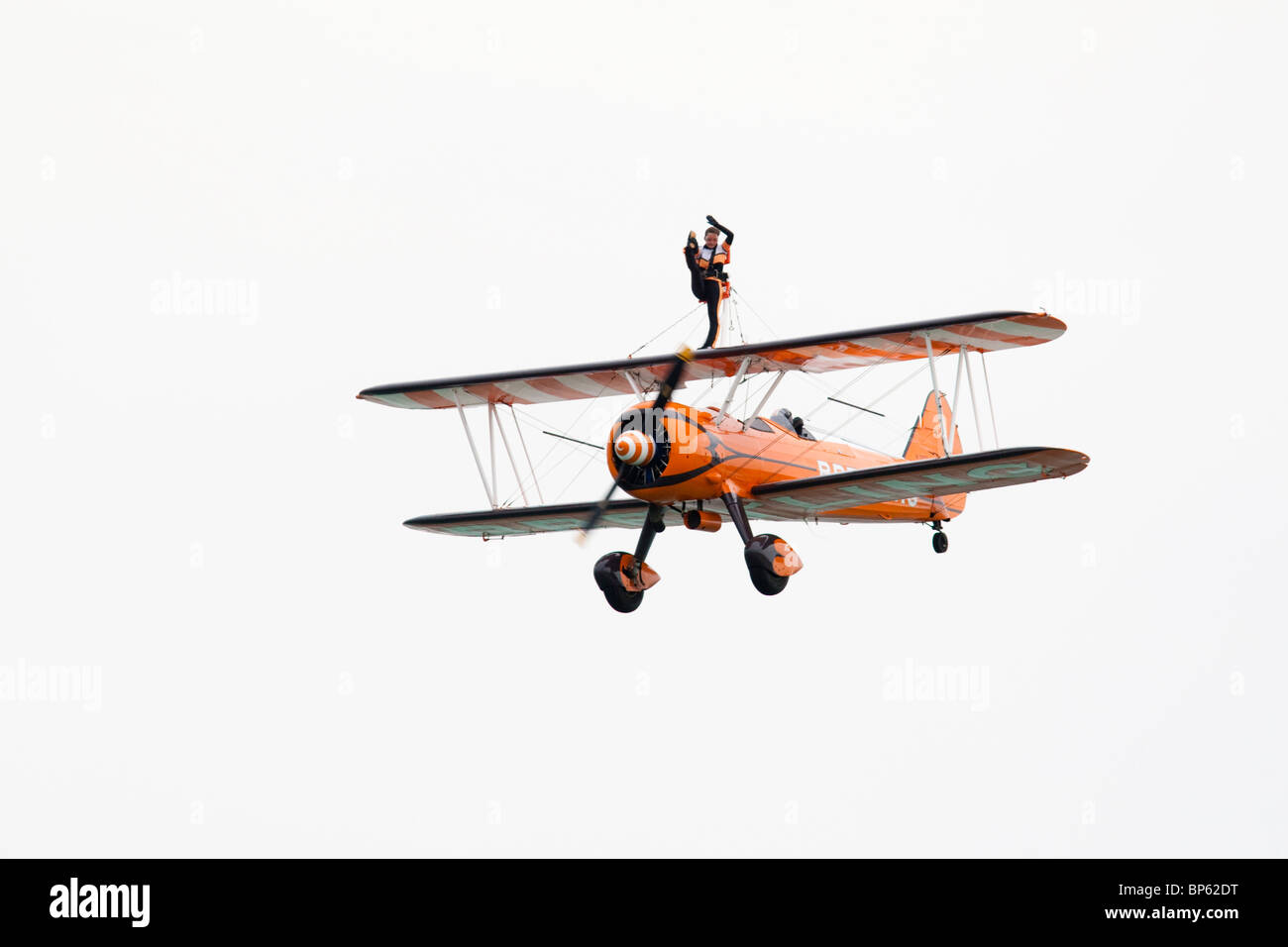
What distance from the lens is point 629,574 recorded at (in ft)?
86.5

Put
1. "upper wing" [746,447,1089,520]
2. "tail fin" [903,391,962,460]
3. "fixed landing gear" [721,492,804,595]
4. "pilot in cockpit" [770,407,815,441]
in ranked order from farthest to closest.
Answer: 1. "tail fin" [903,391,962,460]
2. "pilot in cockpit" [770,407,815,441]
3. "fixed landing gear" [721,492,804,595]
4. "upper wing" [746,447,1089,520]

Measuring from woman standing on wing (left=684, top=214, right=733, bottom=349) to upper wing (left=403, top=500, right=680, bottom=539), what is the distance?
2.61 metres

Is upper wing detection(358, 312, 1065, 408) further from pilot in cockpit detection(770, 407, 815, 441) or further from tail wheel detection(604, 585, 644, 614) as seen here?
tail wheel detection(604, 585, 644, 614)

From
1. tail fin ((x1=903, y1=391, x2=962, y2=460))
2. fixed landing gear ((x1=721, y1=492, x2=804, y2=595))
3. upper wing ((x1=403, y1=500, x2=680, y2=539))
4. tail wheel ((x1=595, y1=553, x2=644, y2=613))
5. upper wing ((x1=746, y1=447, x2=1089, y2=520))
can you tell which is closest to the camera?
upper wing ((x1=746, y1=447, x2=1089, y2=520))

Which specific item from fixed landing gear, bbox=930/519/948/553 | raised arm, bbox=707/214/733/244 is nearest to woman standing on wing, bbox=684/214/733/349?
raised arm, bbox=707/214/733/244

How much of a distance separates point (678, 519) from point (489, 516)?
2.69 meters

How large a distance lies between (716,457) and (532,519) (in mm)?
3600

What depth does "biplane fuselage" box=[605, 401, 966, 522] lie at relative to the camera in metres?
25.5

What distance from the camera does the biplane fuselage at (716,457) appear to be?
25.5 metres

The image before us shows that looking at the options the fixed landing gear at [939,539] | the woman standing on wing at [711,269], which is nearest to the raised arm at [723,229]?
the woman standing on wing at [711,269]

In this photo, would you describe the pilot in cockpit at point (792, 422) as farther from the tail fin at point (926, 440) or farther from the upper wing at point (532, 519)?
the tail fin at point (926, 440)

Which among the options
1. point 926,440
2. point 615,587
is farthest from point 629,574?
point 926,440
